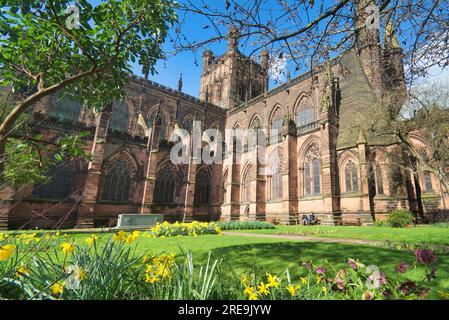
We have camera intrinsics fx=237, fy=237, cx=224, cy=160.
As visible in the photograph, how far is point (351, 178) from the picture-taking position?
63.7ft

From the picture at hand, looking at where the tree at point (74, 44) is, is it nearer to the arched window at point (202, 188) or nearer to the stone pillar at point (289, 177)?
the stone pillar at point (289, 177)

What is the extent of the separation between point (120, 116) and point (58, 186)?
1113cm

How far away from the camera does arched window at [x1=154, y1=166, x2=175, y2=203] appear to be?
25.2 m

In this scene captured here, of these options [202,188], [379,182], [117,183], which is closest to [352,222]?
[379,182]

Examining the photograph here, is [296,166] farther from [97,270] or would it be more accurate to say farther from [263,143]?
[97,270]

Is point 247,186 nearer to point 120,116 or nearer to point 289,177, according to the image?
point 289,177

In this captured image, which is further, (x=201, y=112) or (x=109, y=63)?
(x=201, y=112)

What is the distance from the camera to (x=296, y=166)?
2306 cm

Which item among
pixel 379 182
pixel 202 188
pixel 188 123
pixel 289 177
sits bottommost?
pixel 202 188

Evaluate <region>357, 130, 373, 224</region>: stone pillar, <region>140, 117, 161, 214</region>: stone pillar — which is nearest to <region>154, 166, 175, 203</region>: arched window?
<region>140, 117, 161, 214</region>: stone pillar

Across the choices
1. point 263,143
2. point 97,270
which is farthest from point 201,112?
point 97,270

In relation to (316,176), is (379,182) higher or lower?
lower

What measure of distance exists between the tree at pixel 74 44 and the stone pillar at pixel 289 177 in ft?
62.0
